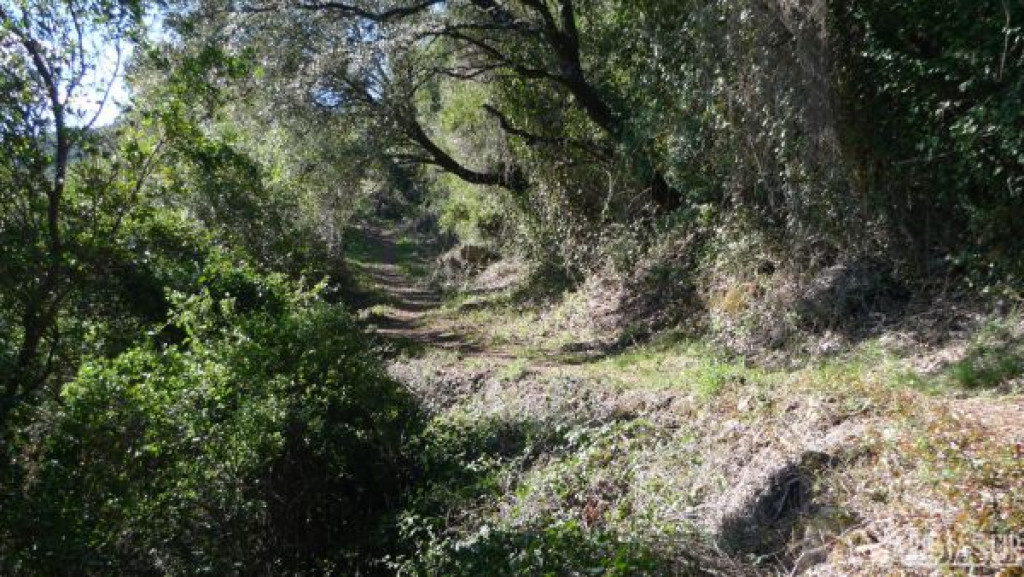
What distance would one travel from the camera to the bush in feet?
18.9

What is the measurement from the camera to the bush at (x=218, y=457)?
5.75 meters

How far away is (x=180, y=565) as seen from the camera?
6.40 meters

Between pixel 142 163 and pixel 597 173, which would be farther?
pixel 597 173

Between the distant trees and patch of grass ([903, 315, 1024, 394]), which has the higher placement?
the distant trees

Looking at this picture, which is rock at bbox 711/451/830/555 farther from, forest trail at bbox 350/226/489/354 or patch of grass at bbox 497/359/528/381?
forest trail at bbox 350/226/489/354

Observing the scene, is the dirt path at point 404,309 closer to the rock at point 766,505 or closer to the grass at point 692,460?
the grass at point 692,460

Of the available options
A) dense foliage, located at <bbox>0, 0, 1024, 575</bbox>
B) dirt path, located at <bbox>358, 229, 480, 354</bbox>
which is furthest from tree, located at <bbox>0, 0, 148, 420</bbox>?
dirt path, located at <bbox>358, 229, 480, 354</bbox>

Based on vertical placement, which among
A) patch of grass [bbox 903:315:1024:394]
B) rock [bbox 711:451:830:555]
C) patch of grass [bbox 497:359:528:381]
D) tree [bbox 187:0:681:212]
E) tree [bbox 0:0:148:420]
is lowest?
rock [bbox 711:451:830:555]

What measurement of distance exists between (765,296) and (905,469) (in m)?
5.03

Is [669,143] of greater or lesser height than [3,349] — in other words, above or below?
above

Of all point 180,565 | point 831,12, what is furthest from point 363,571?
point 831,12

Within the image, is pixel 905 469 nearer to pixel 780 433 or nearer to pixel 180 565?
pixel 780 433

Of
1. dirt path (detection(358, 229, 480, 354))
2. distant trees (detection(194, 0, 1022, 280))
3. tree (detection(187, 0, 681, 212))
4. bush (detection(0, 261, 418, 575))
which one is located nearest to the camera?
bush (detection(0, 261, 418, 575))

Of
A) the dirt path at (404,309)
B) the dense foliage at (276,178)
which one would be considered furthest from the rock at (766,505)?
the dirt path at (404,309)
